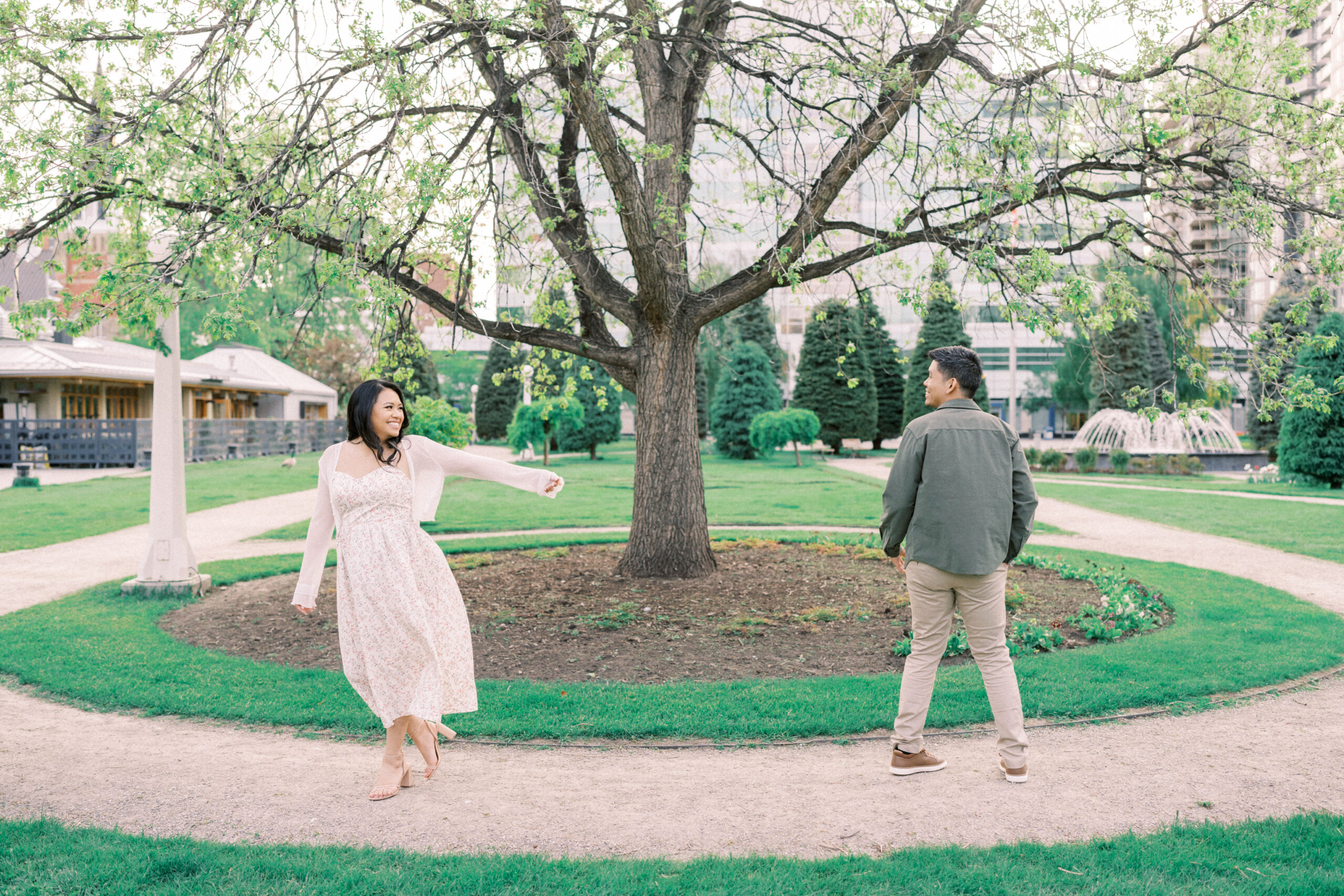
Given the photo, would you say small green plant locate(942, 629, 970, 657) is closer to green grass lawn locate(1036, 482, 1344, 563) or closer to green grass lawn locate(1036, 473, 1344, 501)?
green grass lawn locate(1036, 482, 1344, 563)

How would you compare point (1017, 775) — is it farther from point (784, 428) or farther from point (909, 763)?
point (784, 428)

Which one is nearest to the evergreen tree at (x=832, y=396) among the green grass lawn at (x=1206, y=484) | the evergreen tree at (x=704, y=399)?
the evergreen tree at (x=704, y=399)

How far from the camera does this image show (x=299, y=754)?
4.52 metres

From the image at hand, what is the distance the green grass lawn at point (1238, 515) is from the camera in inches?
489

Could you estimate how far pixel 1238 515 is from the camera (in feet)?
51.4

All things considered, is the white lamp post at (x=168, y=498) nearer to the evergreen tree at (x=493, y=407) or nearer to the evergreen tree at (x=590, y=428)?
the evergreen tree at (x=590, y=428)

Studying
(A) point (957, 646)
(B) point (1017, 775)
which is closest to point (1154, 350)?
(A) point (957, 646)

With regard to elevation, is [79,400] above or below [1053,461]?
above

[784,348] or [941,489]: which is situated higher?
[784,348]

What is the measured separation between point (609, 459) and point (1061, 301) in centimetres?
2955

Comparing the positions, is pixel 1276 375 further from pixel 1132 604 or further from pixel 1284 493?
pixel 1284 493

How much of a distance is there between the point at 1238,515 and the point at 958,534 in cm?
1461

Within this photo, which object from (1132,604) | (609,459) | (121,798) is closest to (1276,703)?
(1132,604)

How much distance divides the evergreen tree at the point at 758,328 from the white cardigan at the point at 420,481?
40.0 meters
